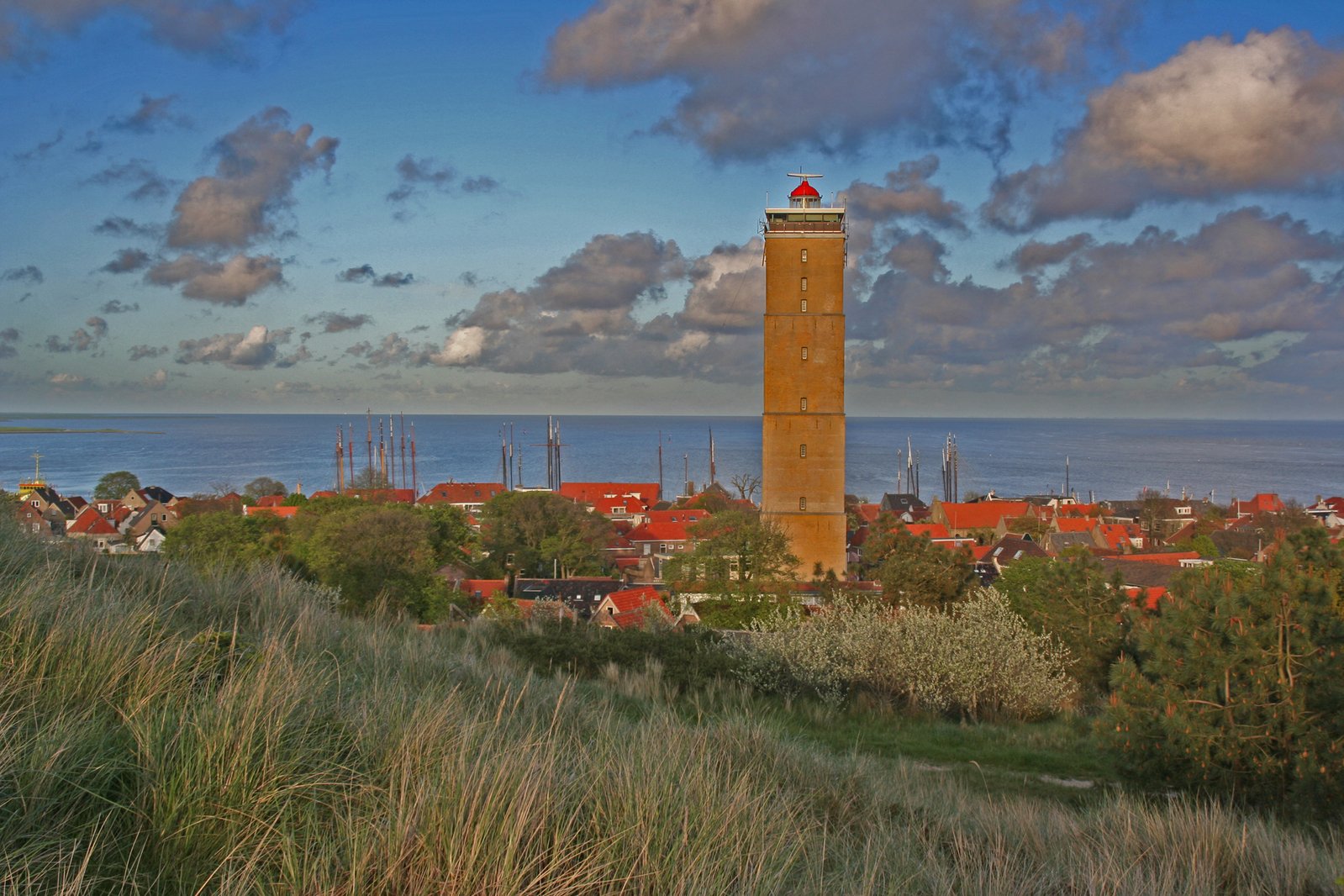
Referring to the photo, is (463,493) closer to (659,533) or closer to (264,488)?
(264,488)

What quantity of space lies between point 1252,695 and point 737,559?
19.6 meters

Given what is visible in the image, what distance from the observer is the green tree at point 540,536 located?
1451 inches

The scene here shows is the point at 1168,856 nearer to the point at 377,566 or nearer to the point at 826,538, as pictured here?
the point at 377,566

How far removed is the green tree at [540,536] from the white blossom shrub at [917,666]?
79.6ft

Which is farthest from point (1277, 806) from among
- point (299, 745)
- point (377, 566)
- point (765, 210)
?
point (765, 210)

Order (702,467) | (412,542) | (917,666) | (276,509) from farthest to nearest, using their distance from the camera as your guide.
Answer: (702,467), (276,509), (412,542), (917,666)

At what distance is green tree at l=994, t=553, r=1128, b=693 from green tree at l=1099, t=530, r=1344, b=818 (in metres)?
6.51

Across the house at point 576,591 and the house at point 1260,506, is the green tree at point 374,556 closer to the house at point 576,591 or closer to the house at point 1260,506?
the house at point 576,591

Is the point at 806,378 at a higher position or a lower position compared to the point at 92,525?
higher

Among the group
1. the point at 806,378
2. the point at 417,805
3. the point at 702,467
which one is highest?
the point at 806,378

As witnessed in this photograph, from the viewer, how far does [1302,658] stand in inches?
270

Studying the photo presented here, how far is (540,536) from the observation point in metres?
38.2

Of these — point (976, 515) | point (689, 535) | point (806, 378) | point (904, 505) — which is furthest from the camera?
point (904, 505)

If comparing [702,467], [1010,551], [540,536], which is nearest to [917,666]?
[540,536]
